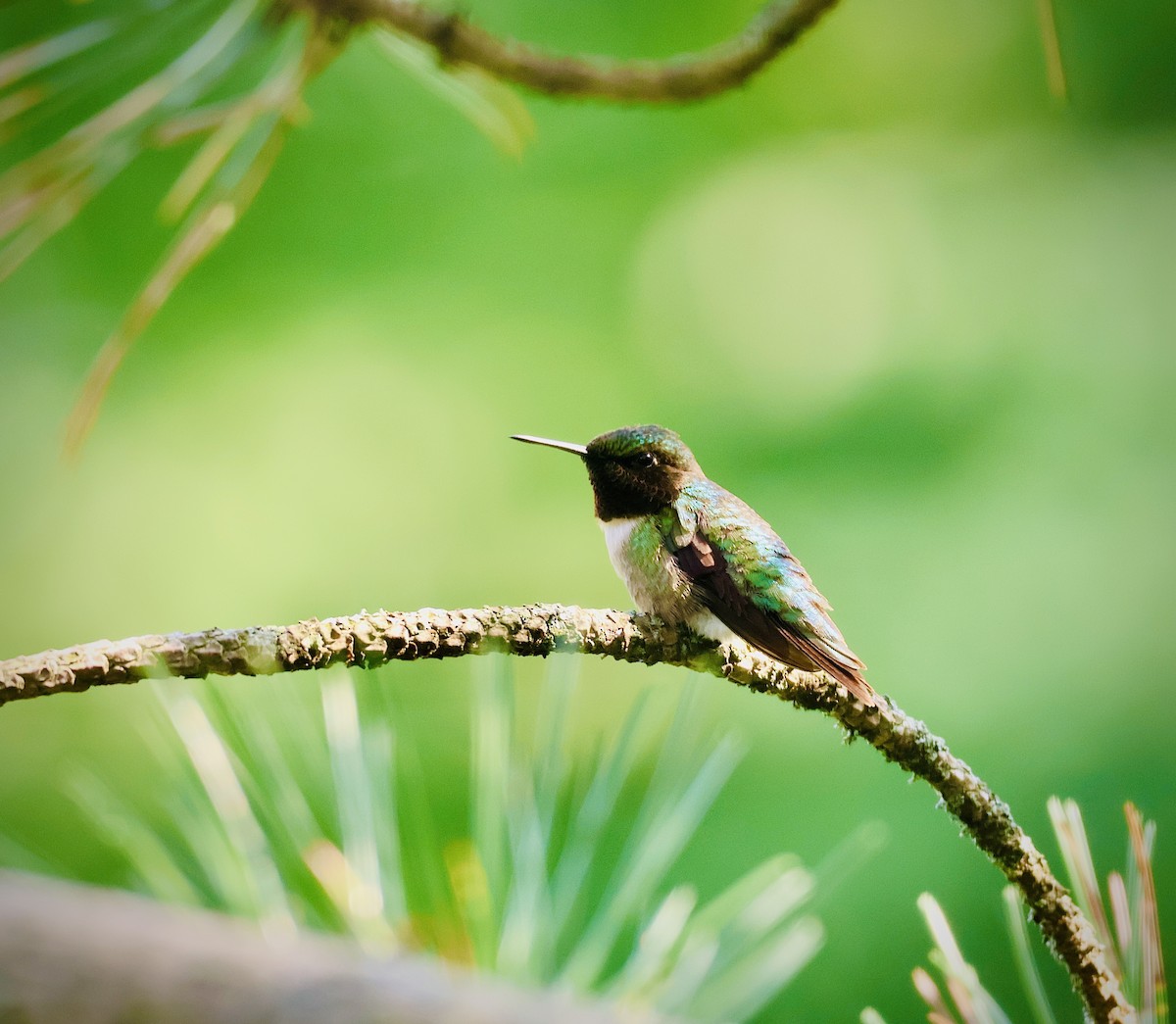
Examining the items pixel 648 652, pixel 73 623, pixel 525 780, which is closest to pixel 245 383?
pixel 73 623

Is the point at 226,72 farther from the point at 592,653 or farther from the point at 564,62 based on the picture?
the point at 592,653

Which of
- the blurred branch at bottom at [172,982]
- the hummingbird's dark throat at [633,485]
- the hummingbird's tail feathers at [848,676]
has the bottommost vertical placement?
the blurred branch at bottom at [172,982]

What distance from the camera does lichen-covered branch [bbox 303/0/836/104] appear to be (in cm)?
87

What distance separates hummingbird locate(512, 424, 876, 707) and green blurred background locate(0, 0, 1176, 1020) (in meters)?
0.67

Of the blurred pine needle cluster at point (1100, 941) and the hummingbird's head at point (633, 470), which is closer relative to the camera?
the blurred pine needle cluster at point (1100, 941)

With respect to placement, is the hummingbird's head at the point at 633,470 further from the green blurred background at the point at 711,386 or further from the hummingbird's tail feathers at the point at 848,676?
the green blurred background at the point at 711,386

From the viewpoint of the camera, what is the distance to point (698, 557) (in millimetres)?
1021

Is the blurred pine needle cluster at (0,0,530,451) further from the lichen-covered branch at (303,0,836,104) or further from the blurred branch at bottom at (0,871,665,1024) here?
the blurred branch at bottom at (0,871,665,1024)

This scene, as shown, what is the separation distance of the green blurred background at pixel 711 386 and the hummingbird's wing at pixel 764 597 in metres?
0.71

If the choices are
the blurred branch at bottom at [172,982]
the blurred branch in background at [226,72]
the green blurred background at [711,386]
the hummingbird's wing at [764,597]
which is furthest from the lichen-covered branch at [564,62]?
the green blurred background at [711,386]

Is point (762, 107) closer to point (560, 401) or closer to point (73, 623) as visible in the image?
point (560, 401)

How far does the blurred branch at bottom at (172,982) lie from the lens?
35 centimetres

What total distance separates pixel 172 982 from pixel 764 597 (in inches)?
26.9

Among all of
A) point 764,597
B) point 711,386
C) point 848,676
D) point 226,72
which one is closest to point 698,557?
point 764,597
